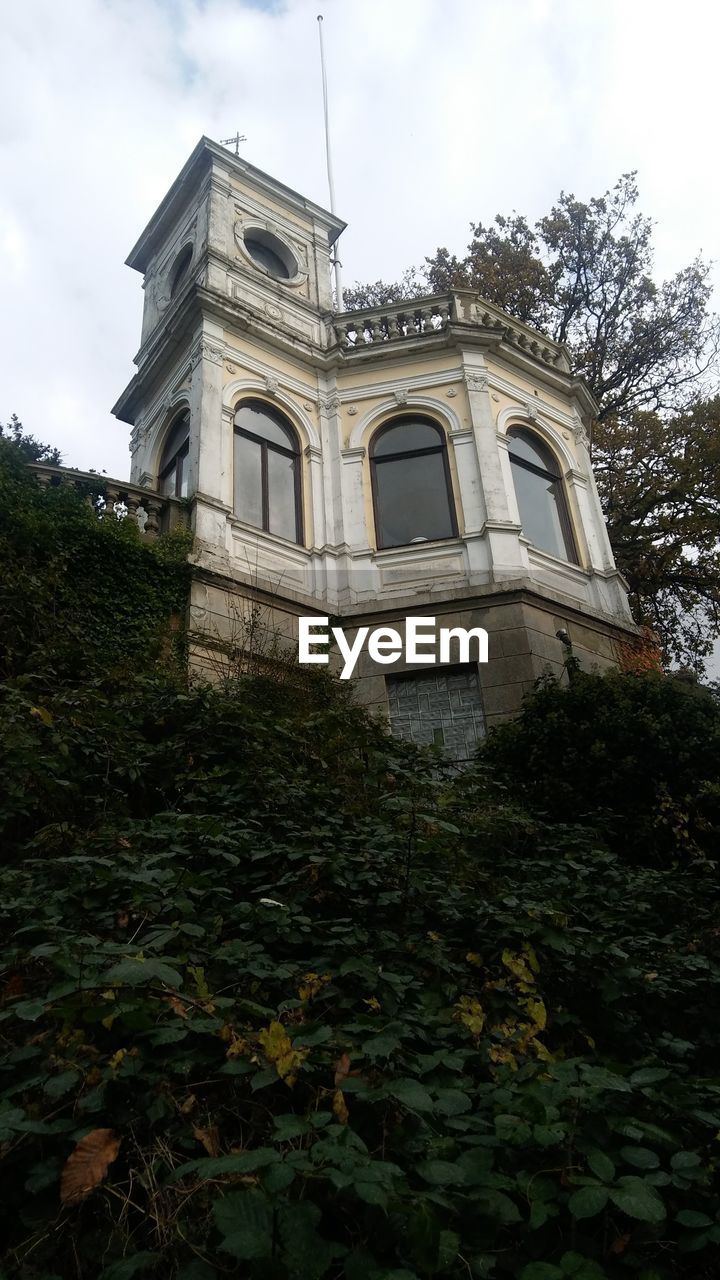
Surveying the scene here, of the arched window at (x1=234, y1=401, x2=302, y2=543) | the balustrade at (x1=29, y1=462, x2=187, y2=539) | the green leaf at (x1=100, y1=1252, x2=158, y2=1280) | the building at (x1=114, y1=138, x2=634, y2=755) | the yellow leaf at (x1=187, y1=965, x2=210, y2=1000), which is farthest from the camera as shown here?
the arched window at (x1=234, y1=401, x2=302, y2=543)

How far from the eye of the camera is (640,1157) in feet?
8.47

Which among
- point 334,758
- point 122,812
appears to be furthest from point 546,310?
point 122,812

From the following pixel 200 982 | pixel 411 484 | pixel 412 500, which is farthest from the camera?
pixel 411 484

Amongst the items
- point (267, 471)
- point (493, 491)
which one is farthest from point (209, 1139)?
point (267, 471)

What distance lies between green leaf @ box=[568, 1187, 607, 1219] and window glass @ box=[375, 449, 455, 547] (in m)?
11.1

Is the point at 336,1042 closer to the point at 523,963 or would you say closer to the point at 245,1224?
the point at 245,1224

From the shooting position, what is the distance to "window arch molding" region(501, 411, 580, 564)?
1369 cm

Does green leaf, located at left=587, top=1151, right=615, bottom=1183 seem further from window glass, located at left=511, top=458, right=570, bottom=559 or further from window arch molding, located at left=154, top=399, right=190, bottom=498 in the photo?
window arch molding, located at left=154, top=399, right=190, bottom=498

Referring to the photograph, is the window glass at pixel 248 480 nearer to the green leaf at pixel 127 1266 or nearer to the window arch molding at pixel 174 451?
the window arch molding at pixel 174 451

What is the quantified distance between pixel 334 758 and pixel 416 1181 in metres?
4.48

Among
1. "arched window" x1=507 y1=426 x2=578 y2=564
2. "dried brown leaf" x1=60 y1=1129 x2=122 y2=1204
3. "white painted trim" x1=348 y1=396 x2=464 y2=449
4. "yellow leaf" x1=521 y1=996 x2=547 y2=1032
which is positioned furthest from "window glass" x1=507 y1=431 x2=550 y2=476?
"dried brown leaf" x1=60 y1=1129 x2=122 y2=1204

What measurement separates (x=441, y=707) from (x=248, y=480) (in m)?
4.53

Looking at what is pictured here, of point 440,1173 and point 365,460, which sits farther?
point 365,460

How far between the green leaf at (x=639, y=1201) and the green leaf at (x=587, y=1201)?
3 centimetres
